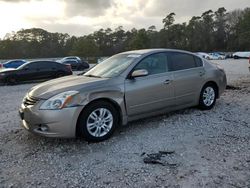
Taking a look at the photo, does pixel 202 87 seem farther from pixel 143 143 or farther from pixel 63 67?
pixel 63 67

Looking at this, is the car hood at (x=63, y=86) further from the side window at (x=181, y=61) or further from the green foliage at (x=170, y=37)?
the green foliage at (x=170, y=37)

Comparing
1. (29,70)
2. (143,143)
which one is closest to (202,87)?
(143,143)

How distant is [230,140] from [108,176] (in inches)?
87.2

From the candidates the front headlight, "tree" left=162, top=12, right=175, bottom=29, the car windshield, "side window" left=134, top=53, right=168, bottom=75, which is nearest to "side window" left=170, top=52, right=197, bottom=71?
"side window" left=134, top=53, right=168, bottom=75

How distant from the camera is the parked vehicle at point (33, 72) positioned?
14398mm

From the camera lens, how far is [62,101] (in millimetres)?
4336

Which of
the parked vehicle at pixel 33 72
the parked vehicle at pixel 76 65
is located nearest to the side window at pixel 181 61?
the parked vehicle at pixel 33 72

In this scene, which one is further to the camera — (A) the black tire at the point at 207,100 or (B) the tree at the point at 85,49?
(B) the tree at the point at 85,49

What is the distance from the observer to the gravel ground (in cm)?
343

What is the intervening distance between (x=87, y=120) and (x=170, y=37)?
86.5 m

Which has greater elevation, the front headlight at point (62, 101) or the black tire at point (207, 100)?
the front headlight at point (62, 101)

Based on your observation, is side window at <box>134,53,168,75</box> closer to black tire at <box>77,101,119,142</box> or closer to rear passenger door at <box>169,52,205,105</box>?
rear passenger door at <box>169,52,205,105</box>

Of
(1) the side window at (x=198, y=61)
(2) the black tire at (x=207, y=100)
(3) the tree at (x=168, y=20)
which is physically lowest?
(2) the black tire at (x=207, y=100)

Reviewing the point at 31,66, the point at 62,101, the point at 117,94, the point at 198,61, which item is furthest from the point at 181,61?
the point at 31,66
